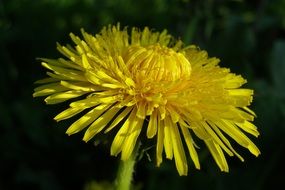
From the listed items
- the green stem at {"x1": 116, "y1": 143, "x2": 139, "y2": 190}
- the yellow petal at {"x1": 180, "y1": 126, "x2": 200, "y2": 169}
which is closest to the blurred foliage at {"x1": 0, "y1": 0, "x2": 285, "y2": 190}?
the green stem at {"x1": 116, "y1": 143, "x2": 139, "y2": 190}

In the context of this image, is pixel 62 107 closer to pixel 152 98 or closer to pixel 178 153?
pixel 152 98

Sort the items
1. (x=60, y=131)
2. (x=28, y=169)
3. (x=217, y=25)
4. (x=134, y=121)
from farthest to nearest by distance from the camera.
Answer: (x=217, y=25)
(x=60, y=131)
(x=28, y=169)
(x=134, y=121)

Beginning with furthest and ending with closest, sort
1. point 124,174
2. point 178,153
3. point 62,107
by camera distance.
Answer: point 62,107 → point 124,174 → point 178,153

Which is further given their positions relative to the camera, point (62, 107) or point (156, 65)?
point (62, 107)

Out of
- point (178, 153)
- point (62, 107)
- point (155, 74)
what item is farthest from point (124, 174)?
point (62, 107)

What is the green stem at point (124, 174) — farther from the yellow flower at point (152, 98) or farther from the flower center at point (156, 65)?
the flower center at point (156, 65)

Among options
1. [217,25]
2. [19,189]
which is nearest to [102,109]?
[19,189]

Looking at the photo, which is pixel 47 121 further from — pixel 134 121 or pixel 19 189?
pixel 134 121
